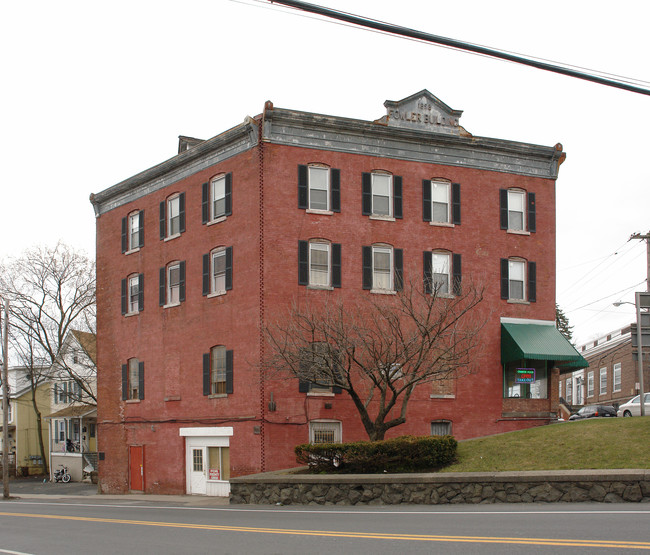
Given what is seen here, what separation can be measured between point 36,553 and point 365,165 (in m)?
21.9

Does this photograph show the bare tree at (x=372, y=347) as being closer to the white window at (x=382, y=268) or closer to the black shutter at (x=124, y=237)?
the white window at (x=382, y=268)

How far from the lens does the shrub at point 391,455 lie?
24594 mm

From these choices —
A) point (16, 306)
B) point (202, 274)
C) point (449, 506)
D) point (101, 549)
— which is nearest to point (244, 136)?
point (202, 274)

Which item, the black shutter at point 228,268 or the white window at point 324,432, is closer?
the white window at point 324,432

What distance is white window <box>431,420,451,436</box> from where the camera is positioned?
33.6 meters

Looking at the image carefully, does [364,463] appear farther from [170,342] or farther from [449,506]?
[170,342]

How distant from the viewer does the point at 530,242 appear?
36.3 meters

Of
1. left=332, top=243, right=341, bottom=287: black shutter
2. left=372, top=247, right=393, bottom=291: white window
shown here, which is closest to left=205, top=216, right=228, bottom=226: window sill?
left=332, top=243, right=341, bottom=287: black shutter

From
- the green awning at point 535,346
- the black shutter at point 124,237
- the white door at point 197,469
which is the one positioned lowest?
the white door at point 197,469

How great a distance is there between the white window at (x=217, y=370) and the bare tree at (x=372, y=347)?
3.36 m

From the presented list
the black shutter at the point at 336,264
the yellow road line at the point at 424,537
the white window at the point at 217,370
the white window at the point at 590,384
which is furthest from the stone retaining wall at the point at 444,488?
the white window at the point at 590,384

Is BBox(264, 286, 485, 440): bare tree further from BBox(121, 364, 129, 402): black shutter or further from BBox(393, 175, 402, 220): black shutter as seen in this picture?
BBox(121, 364, 129, 402): black shutter

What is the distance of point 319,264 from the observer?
32.9m

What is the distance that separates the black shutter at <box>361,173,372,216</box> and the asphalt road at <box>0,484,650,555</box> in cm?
1413
